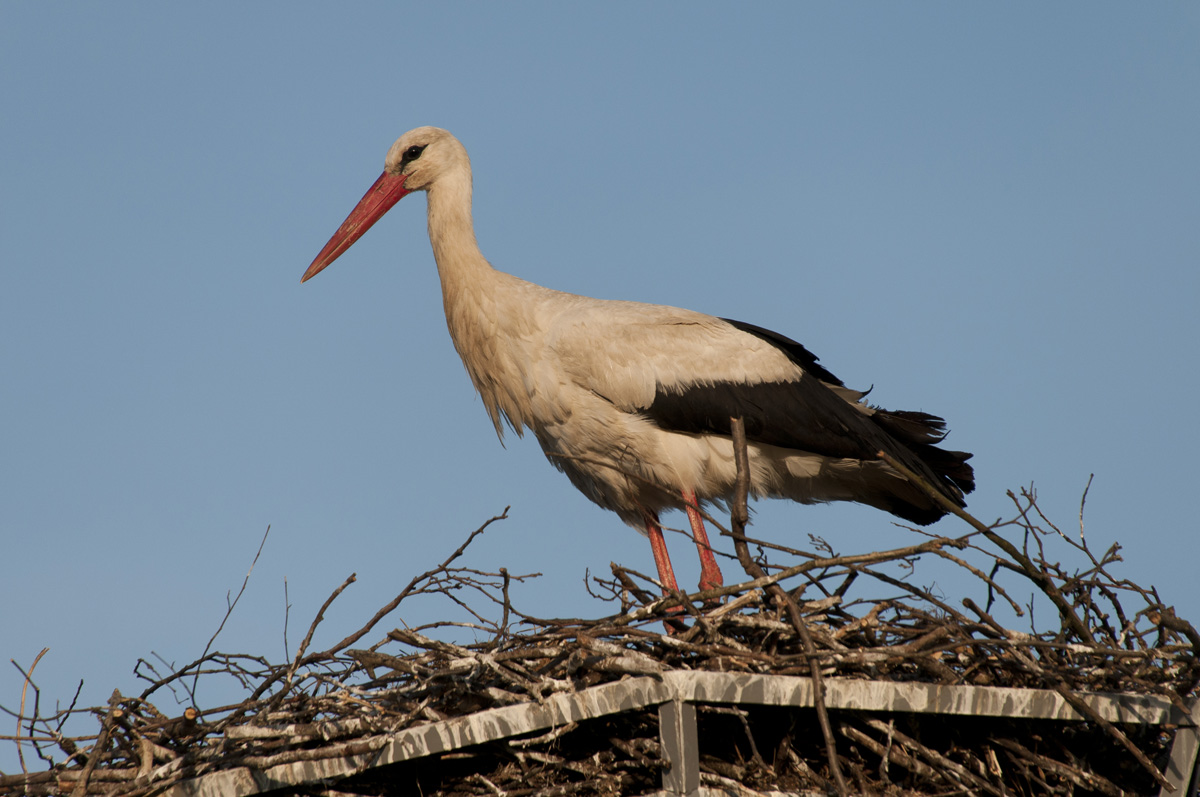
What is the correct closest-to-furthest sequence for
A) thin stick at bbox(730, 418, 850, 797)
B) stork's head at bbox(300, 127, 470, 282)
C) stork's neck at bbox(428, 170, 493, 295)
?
1. thin stick at bbox(730, 418, 850, 797)
2. stork's neck at bbox(428, 170, 493, 295)
3. stork's head at bbox(300, 127, 470, 282)

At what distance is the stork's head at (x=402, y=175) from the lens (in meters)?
6.10

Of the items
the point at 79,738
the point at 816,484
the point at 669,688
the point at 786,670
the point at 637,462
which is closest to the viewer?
the point at 669,688

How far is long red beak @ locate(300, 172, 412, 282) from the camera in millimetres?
6160

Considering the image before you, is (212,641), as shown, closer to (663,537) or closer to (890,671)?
(890,671)

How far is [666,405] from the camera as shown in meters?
5.29

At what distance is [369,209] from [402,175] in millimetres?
232

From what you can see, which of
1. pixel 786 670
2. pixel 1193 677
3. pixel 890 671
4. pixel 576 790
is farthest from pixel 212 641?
pixel 1193 677

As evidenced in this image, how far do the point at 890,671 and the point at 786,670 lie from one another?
442mm

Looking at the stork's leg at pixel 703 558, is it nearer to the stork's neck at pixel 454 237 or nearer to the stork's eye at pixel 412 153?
the stork's neck at pixel 454 237

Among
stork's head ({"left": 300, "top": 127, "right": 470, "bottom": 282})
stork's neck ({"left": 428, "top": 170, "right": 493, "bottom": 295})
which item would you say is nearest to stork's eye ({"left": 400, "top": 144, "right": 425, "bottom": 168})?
stork's head ({"left": 300, "top": 127, "right": 470, "bottom": 282})

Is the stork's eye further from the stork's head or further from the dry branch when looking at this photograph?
the dry branch

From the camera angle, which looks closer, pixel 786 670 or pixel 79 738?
pixel 786 670

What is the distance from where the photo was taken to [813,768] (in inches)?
141

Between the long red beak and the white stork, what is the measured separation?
1.53ft
